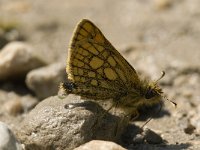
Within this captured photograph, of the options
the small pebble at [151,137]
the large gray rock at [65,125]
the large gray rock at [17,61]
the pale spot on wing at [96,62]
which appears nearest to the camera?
the large gray rock at [65,125]

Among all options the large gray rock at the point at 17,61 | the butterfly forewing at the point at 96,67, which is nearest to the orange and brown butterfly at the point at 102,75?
the butterfly forewing at the point at 96,67

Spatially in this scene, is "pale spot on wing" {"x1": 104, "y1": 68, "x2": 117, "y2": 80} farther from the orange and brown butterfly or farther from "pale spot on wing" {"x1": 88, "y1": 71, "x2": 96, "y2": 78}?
"pale spot on wing" {"x1": 88, "y1": 71, "x2": 96, "y2": 78}

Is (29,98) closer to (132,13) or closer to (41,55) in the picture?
(41,55)

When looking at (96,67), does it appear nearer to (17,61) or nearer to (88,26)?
(88,26)

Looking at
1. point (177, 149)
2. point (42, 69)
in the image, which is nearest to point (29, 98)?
point (42, 69)

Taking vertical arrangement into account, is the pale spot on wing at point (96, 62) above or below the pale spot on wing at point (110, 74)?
above

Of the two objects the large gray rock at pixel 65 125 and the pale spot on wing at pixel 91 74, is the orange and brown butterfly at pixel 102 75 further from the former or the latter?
the large gray rock at pixel 65 125

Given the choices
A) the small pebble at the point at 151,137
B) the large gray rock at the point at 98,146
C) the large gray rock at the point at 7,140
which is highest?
the small pebble at the point at 151,137

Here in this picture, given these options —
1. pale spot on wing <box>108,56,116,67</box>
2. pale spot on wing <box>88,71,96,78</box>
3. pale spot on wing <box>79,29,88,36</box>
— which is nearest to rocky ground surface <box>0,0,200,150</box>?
pale spot on wing <box>88,71,96,78</box>

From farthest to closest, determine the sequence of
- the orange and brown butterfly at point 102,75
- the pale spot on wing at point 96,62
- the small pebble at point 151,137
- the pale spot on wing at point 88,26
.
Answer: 1. the small pebble at point 151,137
2. the pale spot on wing at point 96,62
3. the orange and brown butterfly at point 102,75
4. the pale spot on wing at point 88,26
